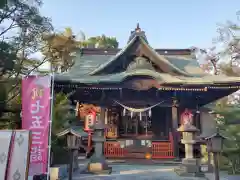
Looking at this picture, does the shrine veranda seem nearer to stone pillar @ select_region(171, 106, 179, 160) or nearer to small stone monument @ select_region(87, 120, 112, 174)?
Answer: stone pillar @ select_region(171, 106, 179, 160)

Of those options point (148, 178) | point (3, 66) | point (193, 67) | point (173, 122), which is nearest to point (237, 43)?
point (193, 67)

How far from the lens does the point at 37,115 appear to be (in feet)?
21.5

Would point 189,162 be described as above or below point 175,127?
below

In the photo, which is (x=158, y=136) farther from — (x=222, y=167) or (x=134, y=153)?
(x=222, y=167)

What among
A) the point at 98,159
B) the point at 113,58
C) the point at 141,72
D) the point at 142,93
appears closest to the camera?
the point at 98,159

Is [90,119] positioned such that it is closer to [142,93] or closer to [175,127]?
[142,93]

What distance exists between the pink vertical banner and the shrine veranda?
5.91 m

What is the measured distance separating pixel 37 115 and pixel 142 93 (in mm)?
8595

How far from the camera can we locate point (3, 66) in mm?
12859

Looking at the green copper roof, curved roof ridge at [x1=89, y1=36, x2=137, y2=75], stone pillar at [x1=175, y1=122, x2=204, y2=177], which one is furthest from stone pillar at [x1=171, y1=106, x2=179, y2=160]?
curved roof ridge at [x1=89, y1=36, x2=137, y2=75]

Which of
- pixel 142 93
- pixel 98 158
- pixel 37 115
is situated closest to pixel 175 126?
pixel 142 93

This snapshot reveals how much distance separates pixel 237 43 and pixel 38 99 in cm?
1913

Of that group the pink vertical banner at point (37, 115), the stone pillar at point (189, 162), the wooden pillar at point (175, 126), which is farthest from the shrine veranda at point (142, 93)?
the pink vertical banner at point (37, 115)

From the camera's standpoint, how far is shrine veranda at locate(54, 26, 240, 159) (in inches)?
515
